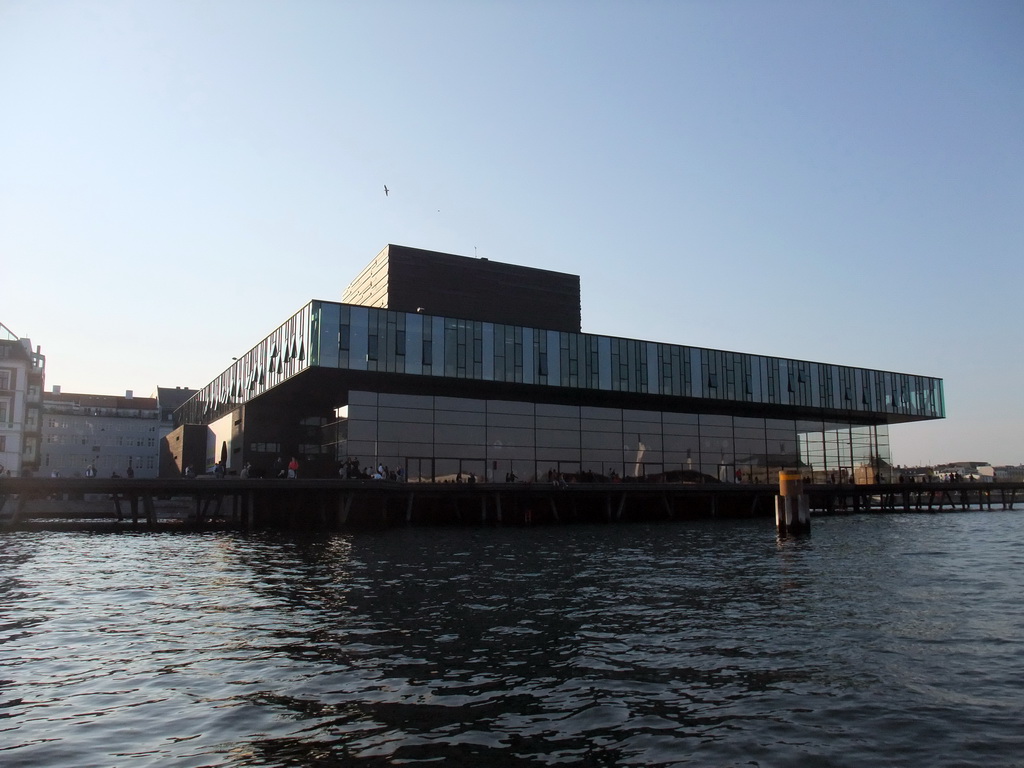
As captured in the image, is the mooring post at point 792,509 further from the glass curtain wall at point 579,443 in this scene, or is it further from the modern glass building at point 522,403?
the modern glass building at point 522,403

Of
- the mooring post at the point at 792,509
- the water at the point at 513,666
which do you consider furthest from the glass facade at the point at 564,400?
the water at the point at 513,666

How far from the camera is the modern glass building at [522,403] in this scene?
55.2 metres

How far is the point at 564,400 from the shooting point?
212 ft

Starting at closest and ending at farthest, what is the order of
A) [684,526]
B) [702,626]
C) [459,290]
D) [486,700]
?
[486,700], [702,626], [684,526], [459,290]

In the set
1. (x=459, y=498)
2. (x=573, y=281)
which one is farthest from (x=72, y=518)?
(x=573, y=281)

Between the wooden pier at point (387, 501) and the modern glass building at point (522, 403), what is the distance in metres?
3.34

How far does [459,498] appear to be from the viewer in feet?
181

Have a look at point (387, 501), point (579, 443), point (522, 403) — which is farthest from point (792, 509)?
point (387, 501)

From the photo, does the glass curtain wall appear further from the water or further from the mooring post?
the water

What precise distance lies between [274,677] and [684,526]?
143 ft

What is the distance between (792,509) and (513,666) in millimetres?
35050

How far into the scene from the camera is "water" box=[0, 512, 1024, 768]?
29.6 feet

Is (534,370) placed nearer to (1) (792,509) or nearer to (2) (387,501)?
(2) (387,501)

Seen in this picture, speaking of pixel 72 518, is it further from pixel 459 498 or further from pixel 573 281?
pixel 573 281
